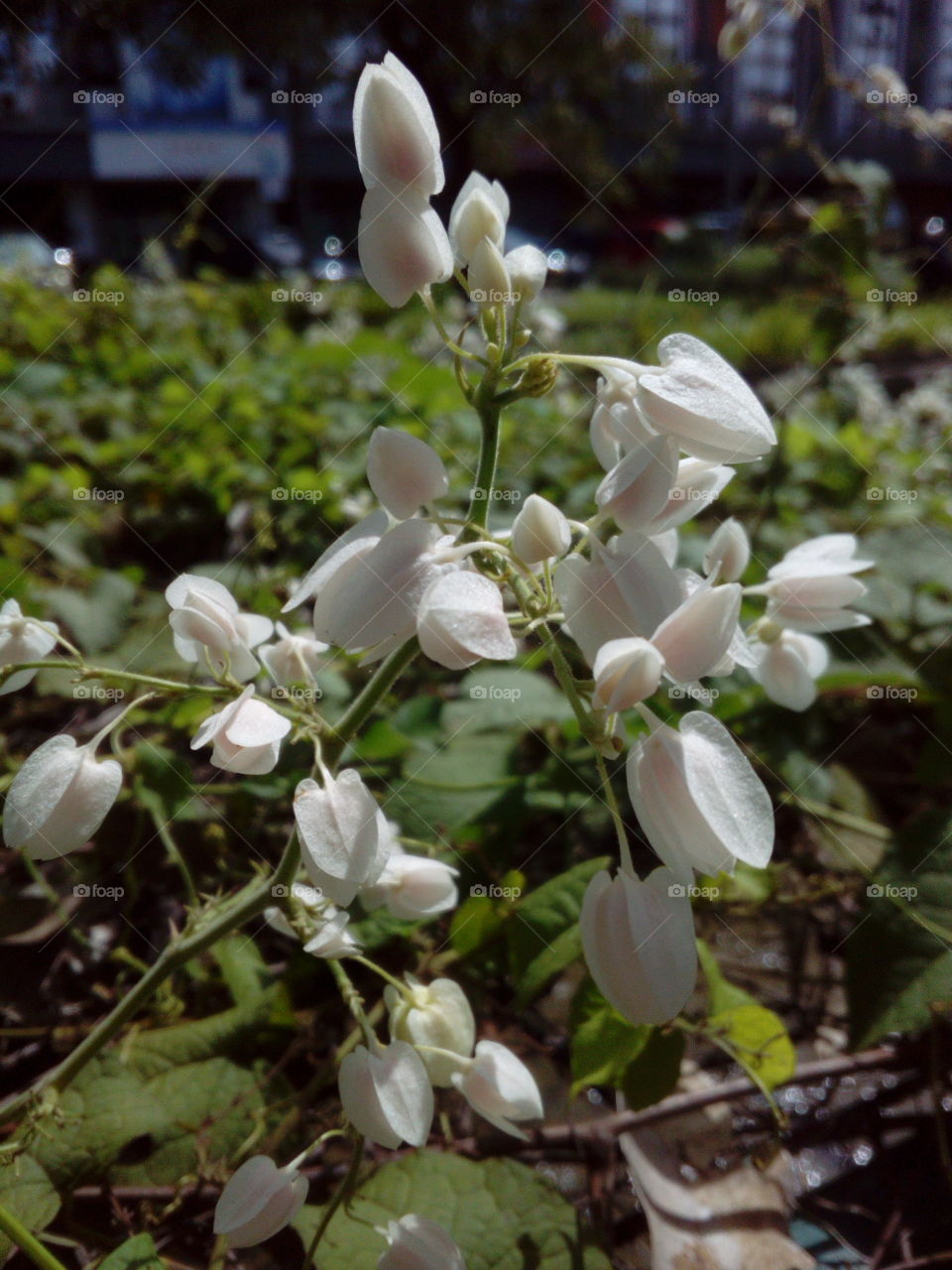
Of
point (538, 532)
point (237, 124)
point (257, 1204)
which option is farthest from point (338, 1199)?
point (237, 124)

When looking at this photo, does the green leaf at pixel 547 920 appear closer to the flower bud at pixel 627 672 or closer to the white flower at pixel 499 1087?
the white flower at pixel 499 1087

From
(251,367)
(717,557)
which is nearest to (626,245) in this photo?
(251,367)

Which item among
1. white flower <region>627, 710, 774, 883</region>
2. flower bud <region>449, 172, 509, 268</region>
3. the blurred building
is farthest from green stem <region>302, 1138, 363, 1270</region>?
the blurred building

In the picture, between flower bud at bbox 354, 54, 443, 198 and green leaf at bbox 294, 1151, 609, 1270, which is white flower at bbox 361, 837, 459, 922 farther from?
flower bud at bbox 354, 54, 443, 198

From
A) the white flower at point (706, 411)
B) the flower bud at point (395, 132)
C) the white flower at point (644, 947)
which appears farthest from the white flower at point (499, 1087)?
the flower bud at point (395, 132)

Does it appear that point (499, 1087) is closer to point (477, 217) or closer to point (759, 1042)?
point (759, 1042)
